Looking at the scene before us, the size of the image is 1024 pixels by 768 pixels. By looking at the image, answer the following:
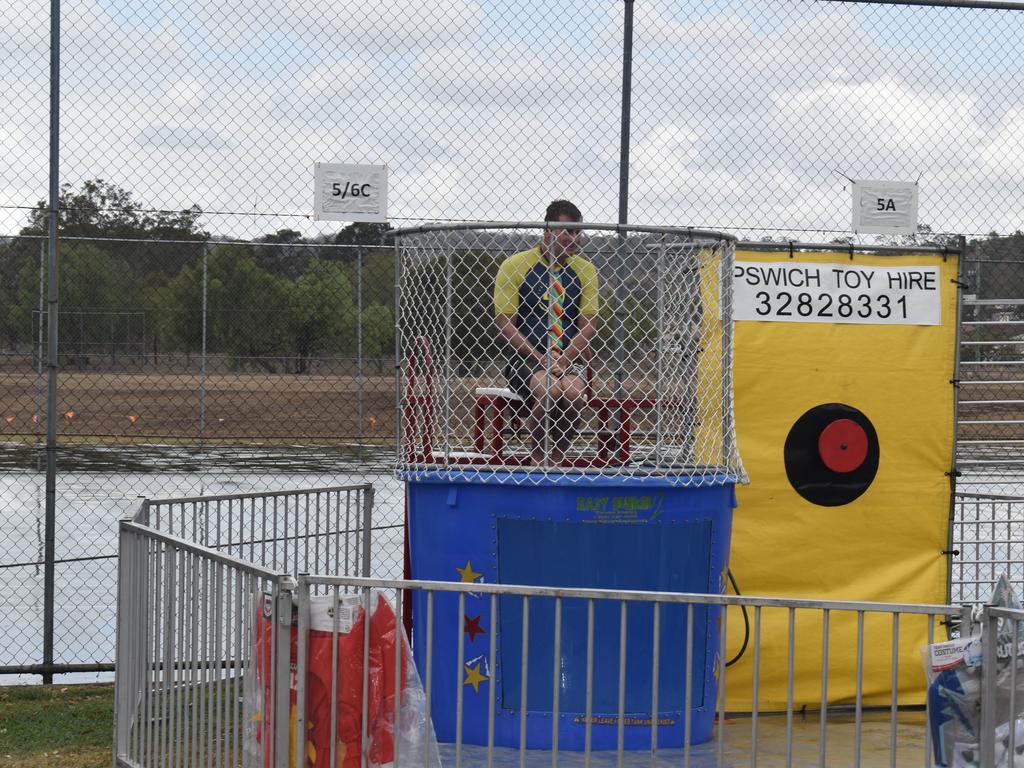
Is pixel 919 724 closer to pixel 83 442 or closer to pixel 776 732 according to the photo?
pixel 776 732

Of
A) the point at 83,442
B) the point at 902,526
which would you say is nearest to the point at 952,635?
the point at 902,526

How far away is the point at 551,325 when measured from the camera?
19.6ft

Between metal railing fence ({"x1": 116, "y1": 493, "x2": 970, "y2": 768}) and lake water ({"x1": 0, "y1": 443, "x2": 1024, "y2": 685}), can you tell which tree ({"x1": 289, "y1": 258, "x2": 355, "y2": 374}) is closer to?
lake water ({"x1": 0, "y1": 443, "x2": 1024, "y2": 685})

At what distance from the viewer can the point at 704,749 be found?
6.21 metres

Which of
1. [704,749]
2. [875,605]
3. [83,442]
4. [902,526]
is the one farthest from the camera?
[83,442]

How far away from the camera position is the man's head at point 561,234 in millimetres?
5914

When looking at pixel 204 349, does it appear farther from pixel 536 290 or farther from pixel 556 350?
pixel 556 350

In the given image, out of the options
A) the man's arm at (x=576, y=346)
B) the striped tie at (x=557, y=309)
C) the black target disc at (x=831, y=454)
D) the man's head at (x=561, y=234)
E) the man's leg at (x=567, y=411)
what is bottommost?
the black target disc at (x=831, y=454)

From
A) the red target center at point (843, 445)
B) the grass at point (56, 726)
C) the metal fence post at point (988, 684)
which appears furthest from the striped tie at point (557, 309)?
the grass at point (56, 726)

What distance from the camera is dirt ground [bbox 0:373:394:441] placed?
15219mm

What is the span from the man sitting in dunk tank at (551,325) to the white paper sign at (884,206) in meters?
2.45

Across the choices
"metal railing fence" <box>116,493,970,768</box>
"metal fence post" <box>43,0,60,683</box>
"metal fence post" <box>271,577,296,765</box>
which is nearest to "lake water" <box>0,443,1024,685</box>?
"metal fence post" <box>43,0,60,683</box>

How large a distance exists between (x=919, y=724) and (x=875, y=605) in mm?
3177

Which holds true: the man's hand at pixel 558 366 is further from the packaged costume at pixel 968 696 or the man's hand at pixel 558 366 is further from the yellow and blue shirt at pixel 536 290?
the packaged costume at pixel 968 696
